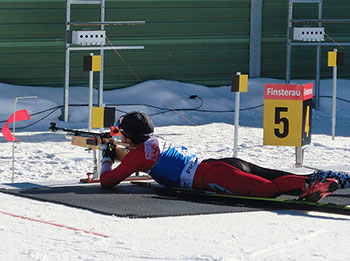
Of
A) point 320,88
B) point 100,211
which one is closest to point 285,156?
point 100,211

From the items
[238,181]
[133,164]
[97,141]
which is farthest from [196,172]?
[97,141]

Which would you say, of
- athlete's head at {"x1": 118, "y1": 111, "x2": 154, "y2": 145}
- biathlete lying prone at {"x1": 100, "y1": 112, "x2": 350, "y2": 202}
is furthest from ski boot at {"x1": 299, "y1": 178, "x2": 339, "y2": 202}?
athlete's head at {"x1": 118, "y1": 111, "x2": 154, "y2": 145}

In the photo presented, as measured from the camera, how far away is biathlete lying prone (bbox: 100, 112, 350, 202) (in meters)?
7.39

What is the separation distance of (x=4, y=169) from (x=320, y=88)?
29.3 ft

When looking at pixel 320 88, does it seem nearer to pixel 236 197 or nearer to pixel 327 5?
pixel 327 5

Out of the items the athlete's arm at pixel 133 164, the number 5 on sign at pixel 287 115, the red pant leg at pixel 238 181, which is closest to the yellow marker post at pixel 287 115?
the number 5 on sign at pixel 287 115

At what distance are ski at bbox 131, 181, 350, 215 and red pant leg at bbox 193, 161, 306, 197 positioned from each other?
80 millimetres

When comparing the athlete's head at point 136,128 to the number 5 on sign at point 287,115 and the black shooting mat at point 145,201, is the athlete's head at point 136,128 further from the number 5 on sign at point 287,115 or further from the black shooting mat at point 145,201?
the number 5 on sign at point 287,115

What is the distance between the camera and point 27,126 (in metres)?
14.4

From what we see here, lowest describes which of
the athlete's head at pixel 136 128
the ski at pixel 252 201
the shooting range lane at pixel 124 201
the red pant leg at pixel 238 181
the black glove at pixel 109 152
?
the shooting range lane at pixel 124 201

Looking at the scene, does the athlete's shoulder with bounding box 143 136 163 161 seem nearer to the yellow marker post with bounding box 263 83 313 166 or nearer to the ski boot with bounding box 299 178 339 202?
the ski boot with bounding box 299 178 339 202

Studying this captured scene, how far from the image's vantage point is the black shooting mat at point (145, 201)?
6.98 metres

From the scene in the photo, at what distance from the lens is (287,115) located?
415 inches

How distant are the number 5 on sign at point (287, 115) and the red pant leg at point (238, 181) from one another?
300cm
